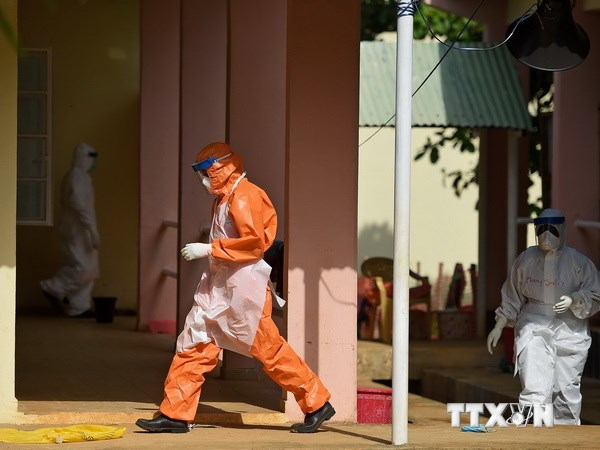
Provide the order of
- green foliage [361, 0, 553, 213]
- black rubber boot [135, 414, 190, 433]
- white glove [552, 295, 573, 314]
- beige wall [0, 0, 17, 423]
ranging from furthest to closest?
green foliage [361, 0, 553, 213]
white glove [552, 295, 573, 314]
beige wall [0, 0, 17, 423]
black rubber boot [135, 414, 190, 433]

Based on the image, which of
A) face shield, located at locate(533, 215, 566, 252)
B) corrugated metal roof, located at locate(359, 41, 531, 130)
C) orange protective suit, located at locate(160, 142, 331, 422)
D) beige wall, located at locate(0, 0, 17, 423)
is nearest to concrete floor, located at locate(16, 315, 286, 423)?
beige wall, located at locate(0, 0, 17, 423)

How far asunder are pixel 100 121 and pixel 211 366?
27.9ft

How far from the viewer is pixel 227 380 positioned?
413 inches

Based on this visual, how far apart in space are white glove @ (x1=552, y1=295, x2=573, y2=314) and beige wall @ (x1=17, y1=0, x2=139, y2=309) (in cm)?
762

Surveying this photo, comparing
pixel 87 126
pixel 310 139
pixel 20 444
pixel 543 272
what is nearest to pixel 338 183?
pixel 310 139

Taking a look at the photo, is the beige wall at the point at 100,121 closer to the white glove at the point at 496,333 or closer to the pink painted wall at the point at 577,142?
the pink painted wall at the point at 577,142

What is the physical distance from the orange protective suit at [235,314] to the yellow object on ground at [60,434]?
1.12 feet

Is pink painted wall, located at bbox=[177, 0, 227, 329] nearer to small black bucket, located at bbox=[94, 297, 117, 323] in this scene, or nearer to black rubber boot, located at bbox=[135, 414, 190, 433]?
small black bucket, located at bbox=[94, 297, 117, 323]

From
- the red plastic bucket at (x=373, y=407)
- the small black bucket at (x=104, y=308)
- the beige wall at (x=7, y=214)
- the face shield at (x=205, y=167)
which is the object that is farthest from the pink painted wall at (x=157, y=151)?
the face shield at (x=205, y=167)

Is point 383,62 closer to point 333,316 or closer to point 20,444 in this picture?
point 333,316

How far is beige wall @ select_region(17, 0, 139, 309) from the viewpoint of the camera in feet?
53.0

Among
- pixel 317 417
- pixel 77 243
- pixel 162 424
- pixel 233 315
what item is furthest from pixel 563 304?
pixel 77 243

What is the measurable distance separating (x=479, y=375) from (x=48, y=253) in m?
5.47

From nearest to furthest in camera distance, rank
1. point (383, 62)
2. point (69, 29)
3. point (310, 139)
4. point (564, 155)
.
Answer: point (310, 139), point (564, 155), point (383, 62), point (69, 29)
